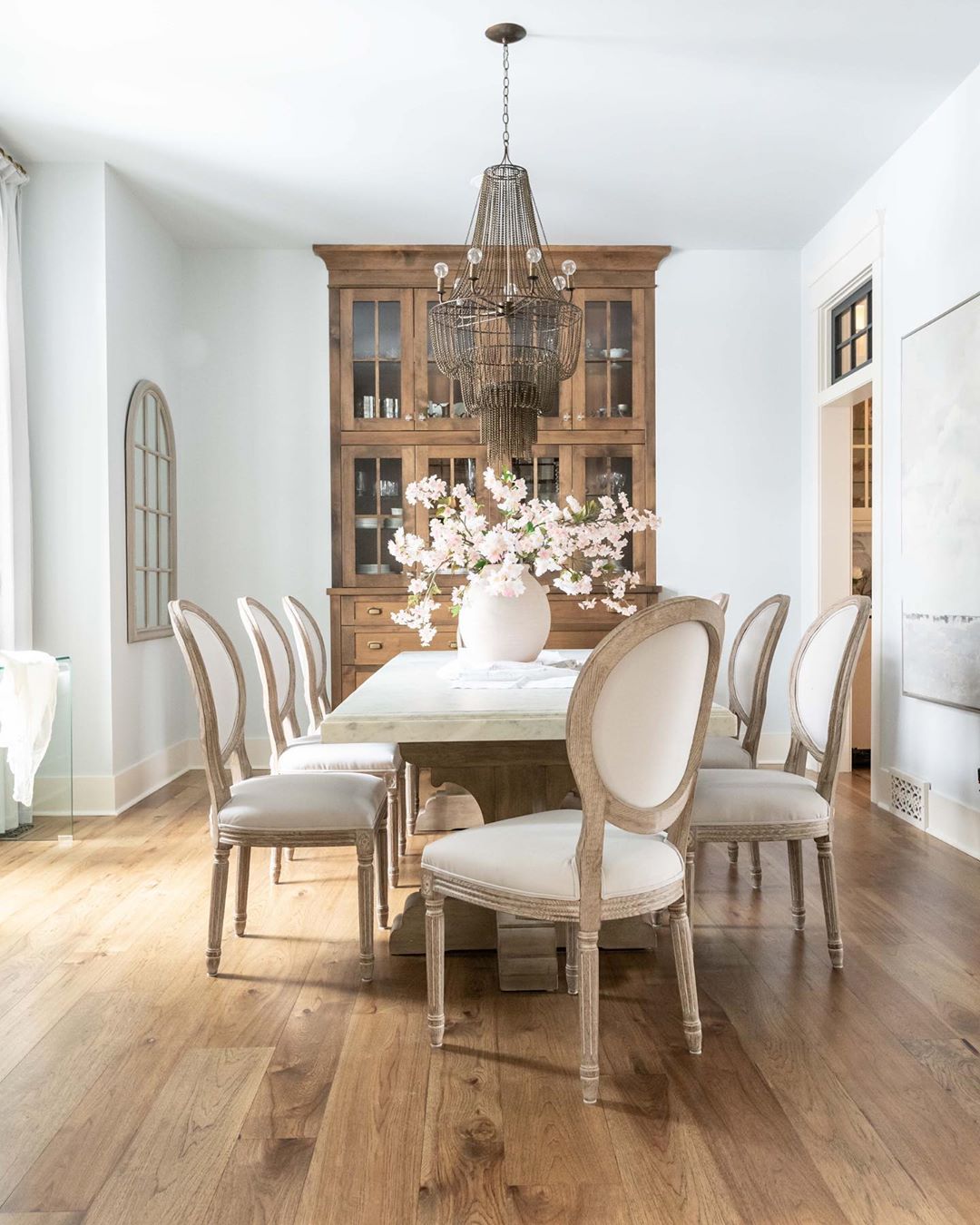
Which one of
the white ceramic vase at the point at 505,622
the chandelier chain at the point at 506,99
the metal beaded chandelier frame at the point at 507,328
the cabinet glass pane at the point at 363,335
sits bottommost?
the white ceramic vase at the point at 505,622

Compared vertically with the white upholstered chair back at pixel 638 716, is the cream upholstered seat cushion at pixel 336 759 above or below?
below

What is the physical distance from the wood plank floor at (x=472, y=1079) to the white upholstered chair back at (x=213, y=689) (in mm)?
526

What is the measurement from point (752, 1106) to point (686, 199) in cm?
436

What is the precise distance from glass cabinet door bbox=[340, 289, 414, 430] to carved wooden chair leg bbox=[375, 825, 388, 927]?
306 cm

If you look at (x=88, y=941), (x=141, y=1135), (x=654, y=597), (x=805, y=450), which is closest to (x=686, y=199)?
(x=805, y=450)

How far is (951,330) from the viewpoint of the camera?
3.96 metres

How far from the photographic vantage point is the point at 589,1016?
1.93m

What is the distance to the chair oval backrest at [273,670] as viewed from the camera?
3193 mm

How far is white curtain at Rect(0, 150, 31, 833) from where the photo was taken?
420 centimetres

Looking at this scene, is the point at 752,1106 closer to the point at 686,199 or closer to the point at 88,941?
the point at 88,941

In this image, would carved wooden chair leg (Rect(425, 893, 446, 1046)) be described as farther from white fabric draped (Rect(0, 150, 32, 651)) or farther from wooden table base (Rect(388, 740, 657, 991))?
white fabric draped (Rect(0, 150, 32, 651))

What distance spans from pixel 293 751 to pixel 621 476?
9.89ft

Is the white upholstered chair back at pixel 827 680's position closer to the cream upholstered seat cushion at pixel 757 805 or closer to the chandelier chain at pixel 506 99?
the cream upholstered seat cushion at pixel 757 805

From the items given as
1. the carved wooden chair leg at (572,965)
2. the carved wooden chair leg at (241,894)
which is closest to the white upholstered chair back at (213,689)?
the carved wooden chair leg at (241,894)
